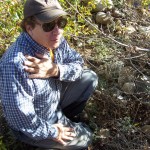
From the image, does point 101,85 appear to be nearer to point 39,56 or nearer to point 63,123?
point 63,123

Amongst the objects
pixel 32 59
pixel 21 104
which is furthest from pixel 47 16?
pixel 21 104

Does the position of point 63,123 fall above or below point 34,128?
below

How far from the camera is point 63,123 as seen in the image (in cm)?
295

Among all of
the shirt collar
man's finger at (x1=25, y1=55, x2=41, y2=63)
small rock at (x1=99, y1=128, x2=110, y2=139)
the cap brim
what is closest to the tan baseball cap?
the cap brim

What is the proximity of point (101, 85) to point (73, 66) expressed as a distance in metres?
0.65

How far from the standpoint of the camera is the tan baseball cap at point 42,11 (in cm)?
239

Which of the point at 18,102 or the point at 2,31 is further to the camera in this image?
the point at 2,31

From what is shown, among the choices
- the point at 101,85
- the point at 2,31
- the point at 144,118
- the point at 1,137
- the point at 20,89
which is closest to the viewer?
the point at 20,89

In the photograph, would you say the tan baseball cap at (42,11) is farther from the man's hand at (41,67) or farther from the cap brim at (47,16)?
the man's hand at (41,67)

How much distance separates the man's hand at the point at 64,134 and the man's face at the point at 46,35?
69cm

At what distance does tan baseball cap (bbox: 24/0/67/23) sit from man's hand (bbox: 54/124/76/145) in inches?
35.0

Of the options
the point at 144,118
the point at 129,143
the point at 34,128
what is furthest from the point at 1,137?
the point at 144,118

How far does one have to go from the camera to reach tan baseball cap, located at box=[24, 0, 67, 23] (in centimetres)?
239

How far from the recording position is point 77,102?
316cm
